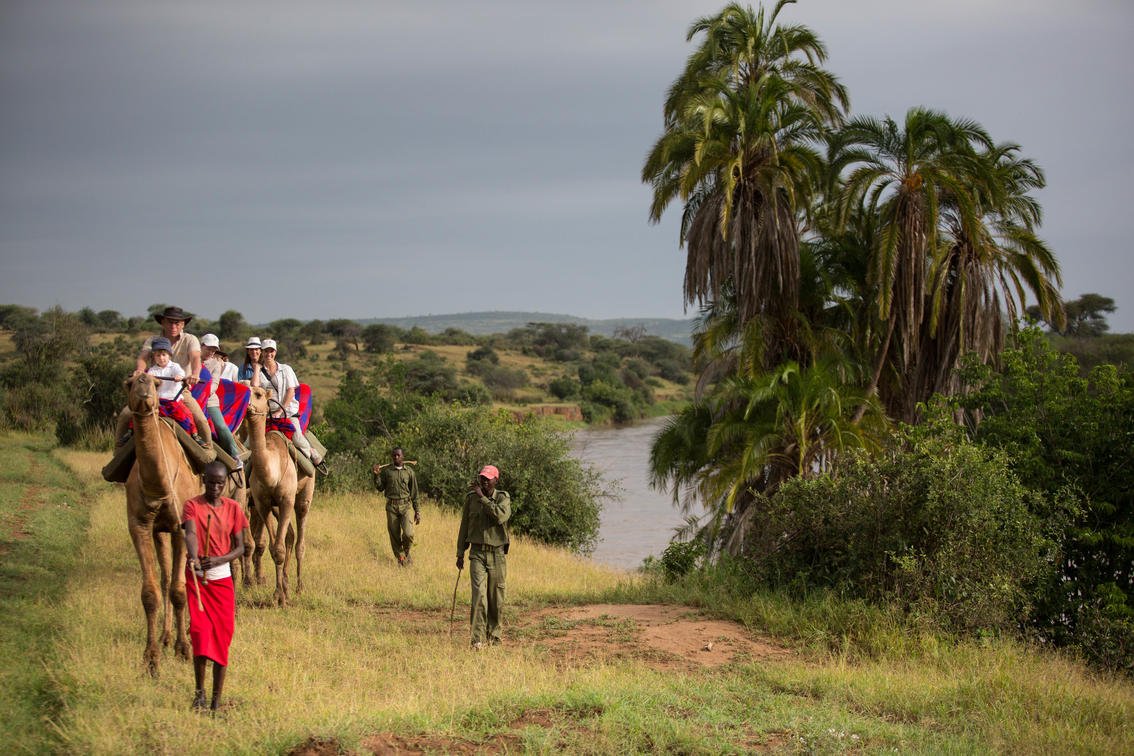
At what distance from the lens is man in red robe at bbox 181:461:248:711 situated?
24.2ft

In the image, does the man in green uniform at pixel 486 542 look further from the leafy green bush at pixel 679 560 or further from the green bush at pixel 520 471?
the green bush at pixel 520 471

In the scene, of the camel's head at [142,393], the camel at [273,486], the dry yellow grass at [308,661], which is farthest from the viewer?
the camel at [273,486]

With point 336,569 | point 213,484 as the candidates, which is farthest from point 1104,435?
point 213,484

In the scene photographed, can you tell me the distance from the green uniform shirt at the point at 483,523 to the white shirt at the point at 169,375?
341 cm

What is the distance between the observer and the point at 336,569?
626 inches

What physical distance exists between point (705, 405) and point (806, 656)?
1268 centimetres

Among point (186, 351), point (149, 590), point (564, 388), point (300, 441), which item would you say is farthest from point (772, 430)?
point (564, 388)

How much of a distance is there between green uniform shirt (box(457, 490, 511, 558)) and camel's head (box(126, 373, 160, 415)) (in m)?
3.81

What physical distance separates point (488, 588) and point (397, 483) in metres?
5.35

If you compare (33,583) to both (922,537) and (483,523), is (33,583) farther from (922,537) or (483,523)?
(922,537)

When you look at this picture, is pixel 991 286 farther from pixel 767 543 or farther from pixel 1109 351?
pixel 1109 351

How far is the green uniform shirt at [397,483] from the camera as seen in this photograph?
1630 cm

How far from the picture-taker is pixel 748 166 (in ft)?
74.7

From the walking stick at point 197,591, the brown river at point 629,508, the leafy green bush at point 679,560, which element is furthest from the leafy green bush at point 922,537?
the brown river at point 629,508
